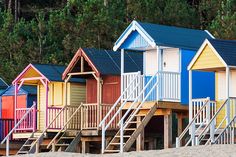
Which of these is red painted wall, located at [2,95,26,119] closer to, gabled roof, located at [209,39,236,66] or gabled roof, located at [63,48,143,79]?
gabled roof, located at [63,48,143,79]

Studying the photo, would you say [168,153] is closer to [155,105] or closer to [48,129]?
[155,105]

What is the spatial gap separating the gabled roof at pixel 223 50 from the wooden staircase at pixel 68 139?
6.85 meters

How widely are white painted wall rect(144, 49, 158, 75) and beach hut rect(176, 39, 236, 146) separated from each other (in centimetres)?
309

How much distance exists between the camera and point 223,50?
141ft

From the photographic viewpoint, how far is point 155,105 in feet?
147

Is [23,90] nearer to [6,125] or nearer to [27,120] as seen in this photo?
[6,125]

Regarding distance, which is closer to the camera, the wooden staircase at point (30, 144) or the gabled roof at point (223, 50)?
the gabled roof at point (223, 50)

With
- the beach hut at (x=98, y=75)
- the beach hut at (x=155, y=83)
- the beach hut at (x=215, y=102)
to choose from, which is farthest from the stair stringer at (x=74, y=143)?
the beach hut at (x=215, y=102)

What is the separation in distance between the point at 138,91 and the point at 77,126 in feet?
13.4

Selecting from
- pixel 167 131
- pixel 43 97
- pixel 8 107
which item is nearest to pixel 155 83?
pixel 167 131

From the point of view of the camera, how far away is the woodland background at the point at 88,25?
198ft

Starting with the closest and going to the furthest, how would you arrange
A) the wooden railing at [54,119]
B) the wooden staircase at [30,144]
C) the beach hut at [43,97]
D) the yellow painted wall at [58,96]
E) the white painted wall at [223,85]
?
1. the white painted wall at [223,85]
2. the wooden staircase at [30,144]
3. the wooden railing at [54,119]
4. the beach hut at [43,97]
5. the yellow painted wall at [58,96]

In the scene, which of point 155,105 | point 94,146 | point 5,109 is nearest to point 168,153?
point 155,105

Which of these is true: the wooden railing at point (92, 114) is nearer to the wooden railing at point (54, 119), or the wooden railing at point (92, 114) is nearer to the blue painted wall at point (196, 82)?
the wooden railing at point (54, 119)
